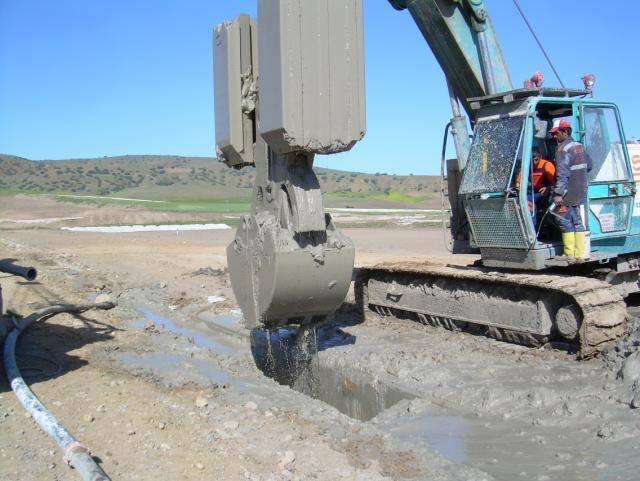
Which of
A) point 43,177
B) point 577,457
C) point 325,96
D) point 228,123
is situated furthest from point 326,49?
point 43,177

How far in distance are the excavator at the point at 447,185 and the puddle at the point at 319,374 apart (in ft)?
3.29

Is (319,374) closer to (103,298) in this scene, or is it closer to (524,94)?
(524,94)

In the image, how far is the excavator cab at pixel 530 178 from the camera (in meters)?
7.26

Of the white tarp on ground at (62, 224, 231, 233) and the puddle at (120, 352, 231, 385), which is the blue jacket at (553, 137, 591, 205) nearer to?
the puddle at (120, 352, 231, 385)

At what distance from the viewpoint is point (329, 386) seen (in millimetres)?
7520

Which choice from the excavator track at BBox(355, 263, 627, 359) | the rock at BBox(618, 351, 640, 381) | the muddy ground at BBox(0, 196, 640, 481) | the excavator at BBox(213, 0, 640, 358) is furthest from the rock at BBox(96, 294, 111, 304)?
the rock at BBox(618, 351, 640, 381)

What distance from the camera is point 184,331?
970 centimetres

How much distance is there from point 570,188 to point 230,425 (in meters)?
4.18

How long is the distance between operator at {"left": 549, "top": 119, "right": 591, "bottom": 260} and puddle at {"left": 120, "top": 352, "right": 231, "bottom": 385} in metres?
3.79

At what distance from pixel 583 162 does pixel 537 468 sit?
3.58 metres

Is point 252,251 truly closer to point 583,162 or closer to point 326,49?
point 326,49

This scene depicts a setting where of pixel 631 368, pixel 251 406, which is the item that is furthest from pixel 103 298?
pixel 631 368

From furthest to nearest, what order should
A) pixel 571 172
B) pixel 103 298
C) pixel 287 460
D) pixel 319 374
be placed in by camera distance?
1. pixel 103 298
2. pixel 319 374
3. pixel 571 172
4. pixel 287 460

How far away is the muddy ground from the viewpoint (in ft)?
15.0
